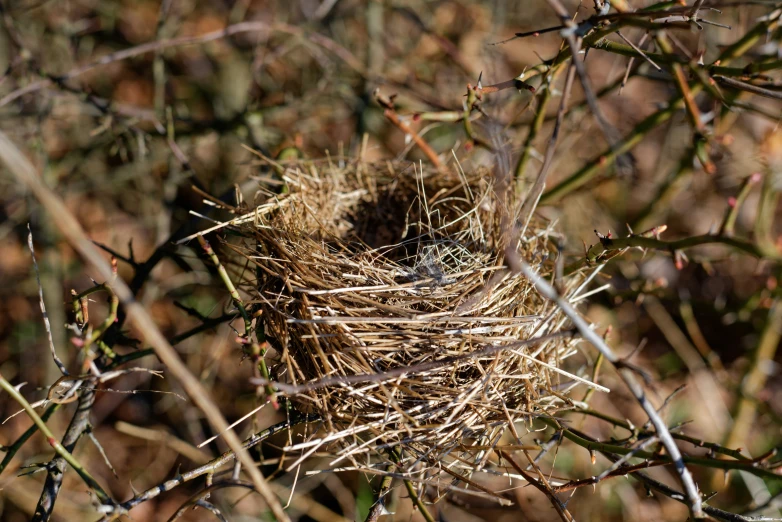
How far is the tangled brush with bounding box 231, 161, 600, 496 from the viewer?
4.43 ft

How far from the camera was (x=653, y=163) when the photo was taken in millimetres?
3768

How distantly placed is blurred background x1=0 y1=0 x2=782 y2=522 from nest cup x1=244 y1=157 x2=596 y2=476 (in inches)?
29.5

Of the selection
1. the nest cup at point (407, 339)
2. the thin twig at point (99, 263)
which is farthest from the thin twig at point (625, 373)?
the thin twig at point (99, 263)

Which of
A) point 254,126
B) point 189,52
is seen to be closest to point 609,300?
point 254,126

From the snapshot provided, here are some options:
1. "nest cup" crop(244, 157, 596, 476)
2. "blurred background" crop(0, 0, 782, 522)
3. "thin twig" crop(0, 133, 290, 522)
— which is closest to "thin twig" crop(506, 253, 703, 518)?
"nest cup" crop(244, 157, 596, 476)

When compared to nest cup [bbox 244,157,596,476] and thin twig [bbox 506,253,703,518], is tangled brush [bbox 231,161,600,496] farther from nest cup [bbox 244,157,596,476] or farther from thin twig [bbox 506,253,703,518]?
thin twig [bbox 506,253,703,518]

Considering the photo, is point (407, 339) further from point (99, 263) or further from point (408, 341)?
point (99, 263)

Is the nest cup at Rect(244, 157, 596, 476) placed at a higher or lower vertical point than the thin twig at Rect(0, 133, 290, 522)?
lower

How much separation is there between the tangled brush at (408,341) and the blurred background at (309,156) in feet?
2.46

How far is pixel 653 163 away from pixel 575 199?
3.55ft

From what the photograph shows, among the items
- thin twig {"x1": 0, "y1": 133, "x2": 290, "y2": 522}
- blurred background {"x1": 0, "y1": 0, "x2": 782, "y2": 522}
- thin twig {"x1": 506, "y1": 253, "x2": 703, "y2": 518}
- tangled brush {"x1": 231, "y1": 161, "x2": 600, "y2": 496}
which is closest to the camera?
thin twig {"x1": 0, "y1": 133, "x2": 290, "y2": 522}

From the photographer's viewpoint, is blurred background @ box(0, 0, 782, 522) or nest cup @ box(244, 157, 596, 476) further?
blurred background @ box(0, 0, 782, 522)

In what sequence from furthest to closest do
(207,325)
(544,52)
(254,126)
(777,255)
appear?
(544,52) → (254,126) → (207,325) → (777,255)

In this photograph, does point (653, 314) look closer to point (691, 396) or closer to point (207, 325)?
point (691, 396)
